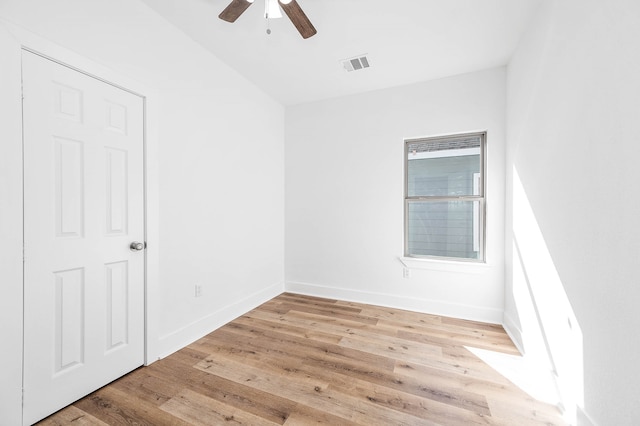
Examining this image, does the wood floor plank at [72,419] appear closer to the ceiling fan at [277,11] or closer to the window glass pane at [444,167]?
the ceiling fan at [277,11]

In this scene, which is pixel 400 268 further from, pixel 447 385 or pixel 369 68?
→ pixel 369 68

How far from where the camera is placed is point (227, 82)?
2873 mm

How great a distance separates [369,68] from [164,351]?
11.4 ft

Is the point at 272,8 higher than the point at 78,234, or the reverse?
the point at 272,8

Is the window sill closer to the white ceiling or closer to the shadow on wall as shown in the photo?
the shadow on wall

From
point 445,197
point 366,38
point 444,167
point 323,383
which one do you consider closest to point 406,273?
point 445,197

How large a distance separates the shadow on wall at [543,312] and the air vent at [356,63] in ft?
6.24

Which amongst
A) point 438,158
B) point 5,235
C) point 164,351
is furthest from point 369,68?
point 164,351

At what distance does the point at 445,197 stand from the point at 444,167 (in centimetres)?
38

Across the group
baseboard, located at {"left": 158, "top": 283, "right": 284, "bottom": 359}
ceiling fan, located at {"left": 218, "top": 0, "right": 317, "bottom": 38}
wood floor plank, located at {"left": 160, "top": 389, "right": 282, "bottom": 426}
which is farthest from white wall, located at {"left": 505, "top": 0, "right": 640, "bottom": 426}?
baseboard, located at {"left": 158, "top": 283, "right": 284, "bottom": 359}

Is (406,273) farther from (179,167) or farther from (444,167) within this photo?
(179,167)

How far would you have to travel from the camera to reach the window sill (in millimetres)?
2959

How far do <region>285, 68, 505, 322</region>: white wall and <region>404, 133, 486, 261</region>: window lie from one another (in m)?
0.14

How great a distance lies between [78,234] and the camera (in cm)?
167
